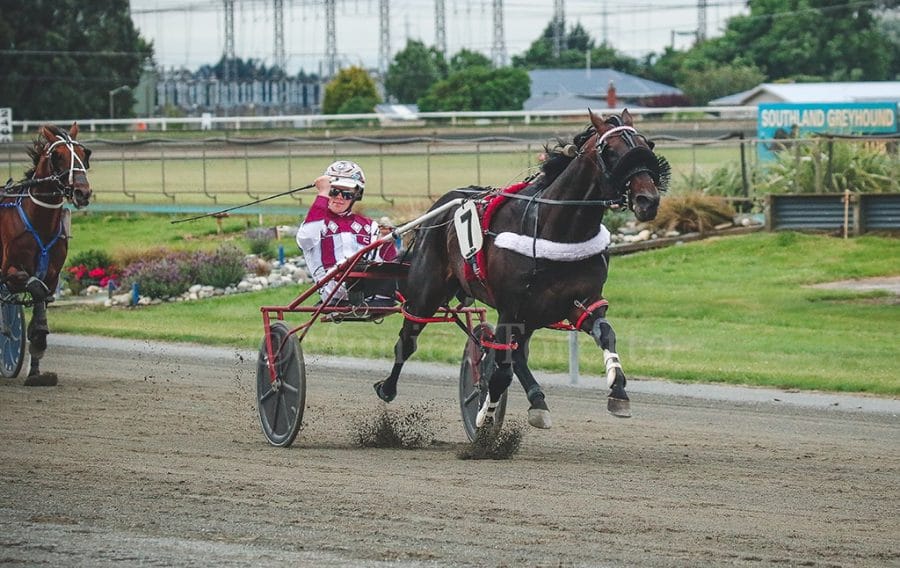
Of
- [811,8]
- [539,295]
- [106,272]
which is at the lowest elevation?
[106,272]

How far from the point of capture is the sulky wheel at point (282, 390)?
9.70 m

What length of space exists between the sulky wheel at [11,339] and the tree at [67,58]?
47.3 meters

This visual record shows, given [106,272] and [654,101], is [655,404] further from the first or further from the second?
[654,101]

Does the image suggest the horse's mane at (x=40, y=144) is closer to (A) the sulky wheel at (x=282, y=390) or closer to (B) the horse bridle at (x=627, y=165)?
(A) the sulky wheel at (x=282, y=390)

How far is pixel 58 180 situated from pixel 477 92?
170ft

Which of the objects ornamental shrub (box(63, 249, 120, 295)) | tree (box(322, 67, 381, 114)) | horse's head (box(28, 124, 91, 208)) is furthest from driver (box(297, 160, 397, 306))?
tree (box(322, 67, 381, 114))

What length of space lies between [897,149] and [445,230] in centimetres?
1795

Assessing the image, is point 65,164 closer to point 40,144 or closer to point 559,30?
point 40,144

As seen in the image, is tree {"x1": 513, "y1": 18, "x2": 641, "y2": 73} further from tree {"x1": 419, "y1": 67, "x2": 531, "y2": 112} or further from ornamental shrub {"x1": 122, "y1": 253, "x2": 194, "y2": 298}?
ornamental shrub {"x1": 122, "y1": 253, "x2": 194, "y2": 298}

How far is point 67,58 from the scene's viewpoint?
62.1 meters

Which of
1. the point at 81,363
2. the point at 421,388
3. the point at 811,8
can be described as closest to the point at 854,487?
the point at 421,388

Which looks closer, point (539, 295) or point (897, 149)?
point (539, 295)

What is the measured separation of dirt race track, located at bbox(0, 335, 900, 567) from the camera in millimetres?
6340

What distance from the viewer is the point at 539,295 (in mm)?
8688
